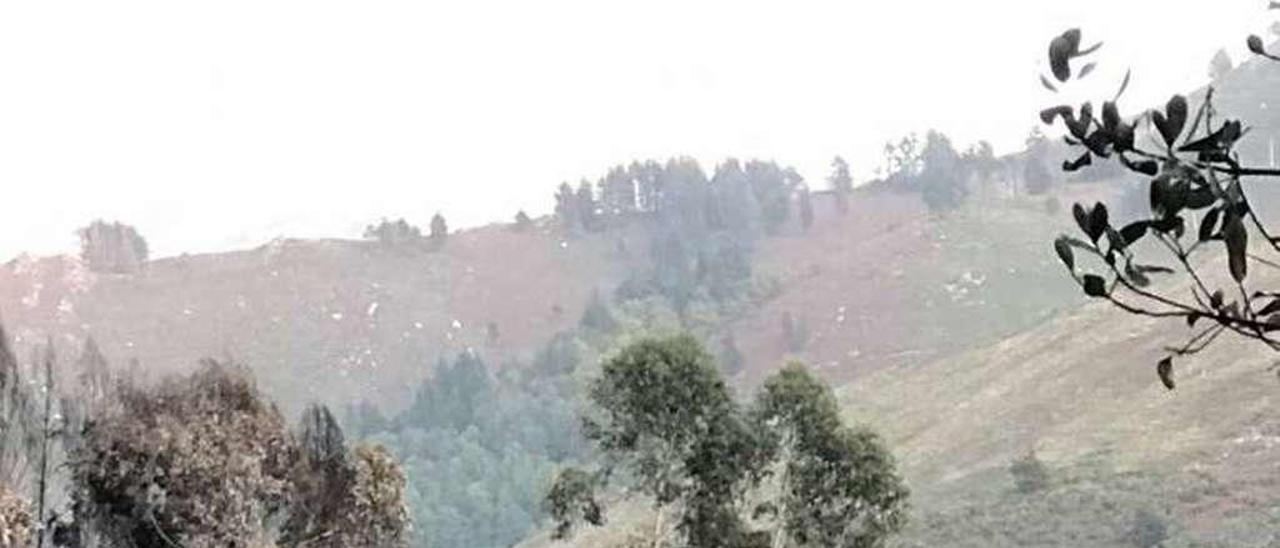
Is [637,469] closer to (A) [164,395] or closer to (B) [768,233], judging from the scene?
(A) [164,395]

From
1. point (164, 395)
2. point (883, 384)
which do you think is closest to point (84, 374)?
point (164, 395)

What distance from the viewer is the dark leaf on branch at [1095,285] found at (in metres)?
2.50

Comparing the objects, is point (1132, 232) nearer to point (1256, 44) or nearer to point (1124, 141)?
point (1124, 141)

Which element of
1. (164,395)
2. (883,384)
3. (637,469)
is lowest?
(883,384)

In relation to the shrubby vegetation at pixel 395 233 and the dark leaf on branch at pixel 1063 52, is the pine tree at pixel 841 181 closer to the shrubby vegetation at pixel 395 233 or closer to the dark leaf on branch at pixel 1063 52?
the shrubby vegetation at pixel 395 233

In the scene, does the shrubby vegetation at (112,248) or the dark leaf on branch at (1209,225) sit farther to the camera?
the shrubby vegetation at (112,248)

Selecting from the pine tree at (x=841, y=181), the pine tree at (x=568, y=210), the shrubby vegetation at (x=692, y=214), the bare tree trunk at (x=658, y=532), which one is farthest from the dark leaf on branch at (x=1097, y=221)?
the pine tree at (x=841, y=181)

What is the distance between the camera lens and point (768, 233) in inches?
5399

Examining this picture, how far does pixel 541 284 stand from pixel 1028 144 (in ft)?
139

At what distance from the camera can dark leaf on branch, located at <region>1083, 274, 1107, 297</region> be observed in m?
2.50

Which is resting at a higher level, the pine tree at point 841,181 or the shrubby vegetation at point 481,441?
the pine tree at point 841,181

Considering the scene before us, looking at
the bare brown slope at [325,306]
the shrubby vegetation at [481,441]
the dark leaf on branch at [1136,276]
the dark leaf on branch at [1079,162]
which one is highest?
the dark leaf on branch at [1079,162]

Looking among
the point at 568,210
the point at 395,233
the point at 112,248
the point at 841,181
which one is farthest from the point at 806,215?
the point at 112,248

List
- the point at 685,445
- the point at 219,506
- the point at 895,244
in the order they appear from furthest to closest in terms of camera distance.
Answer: the point at 895,244, the point at 685,445, the point at 219,506
